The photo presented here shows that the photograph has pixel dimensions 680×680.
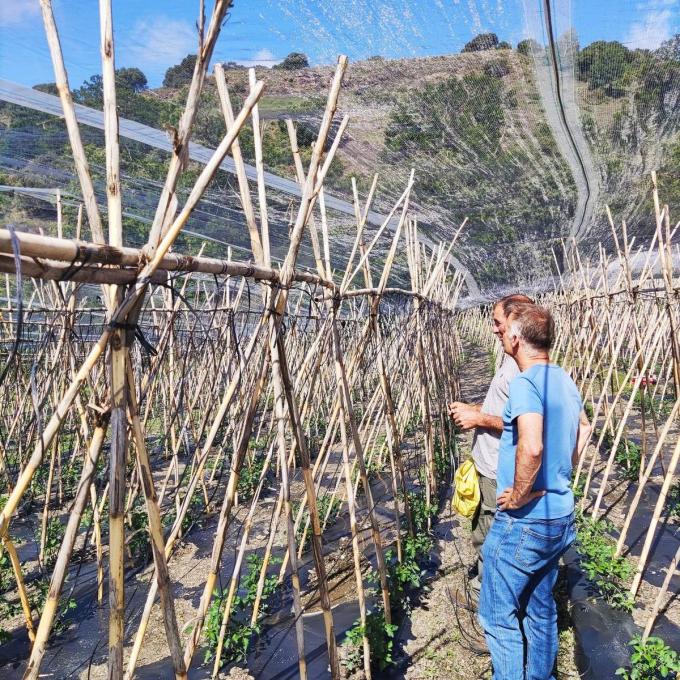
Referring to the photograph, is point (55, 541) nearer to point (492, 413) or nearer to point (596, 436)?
point (492, 413)

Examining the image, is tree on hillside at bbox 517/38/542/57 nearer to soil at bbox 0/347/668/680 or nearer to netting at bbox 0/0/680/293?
netting at bbox 0/0/680/293

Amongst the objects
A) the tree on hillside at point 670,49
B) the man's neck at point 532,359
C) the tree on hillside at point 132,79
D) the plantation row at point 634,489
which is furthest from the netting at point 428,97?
the man's neck at point 532,359

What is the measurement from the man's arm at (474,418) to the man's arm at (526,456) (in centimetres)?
77

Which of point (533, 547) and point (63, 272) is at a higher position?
point (63, 272)

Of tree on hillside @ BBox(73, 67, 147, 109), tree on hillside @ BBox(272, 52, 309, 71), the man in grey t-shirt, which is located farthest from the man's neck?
tree on hillside @ BBox(272, 52, 309, 71)

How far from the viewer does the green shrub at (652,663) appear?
271 centimetres

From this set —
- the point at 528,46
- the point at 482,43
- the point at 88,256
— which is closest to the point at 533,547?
the point at 88,256

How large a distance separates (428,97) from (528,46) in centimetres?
120

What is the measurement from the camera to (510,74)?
640 centimetres

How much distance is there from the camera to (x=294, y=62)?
6.81m

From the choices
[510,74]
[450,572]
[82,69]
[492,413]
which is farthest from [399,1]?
[450,572]

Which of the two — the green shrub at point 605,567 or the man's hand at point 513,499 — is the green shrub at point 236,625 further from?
the green shrub at point 605,567

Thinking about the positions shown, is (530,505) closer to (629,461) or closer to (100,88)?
(629,461)

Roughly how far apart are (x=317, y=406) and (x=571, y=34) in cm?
495
